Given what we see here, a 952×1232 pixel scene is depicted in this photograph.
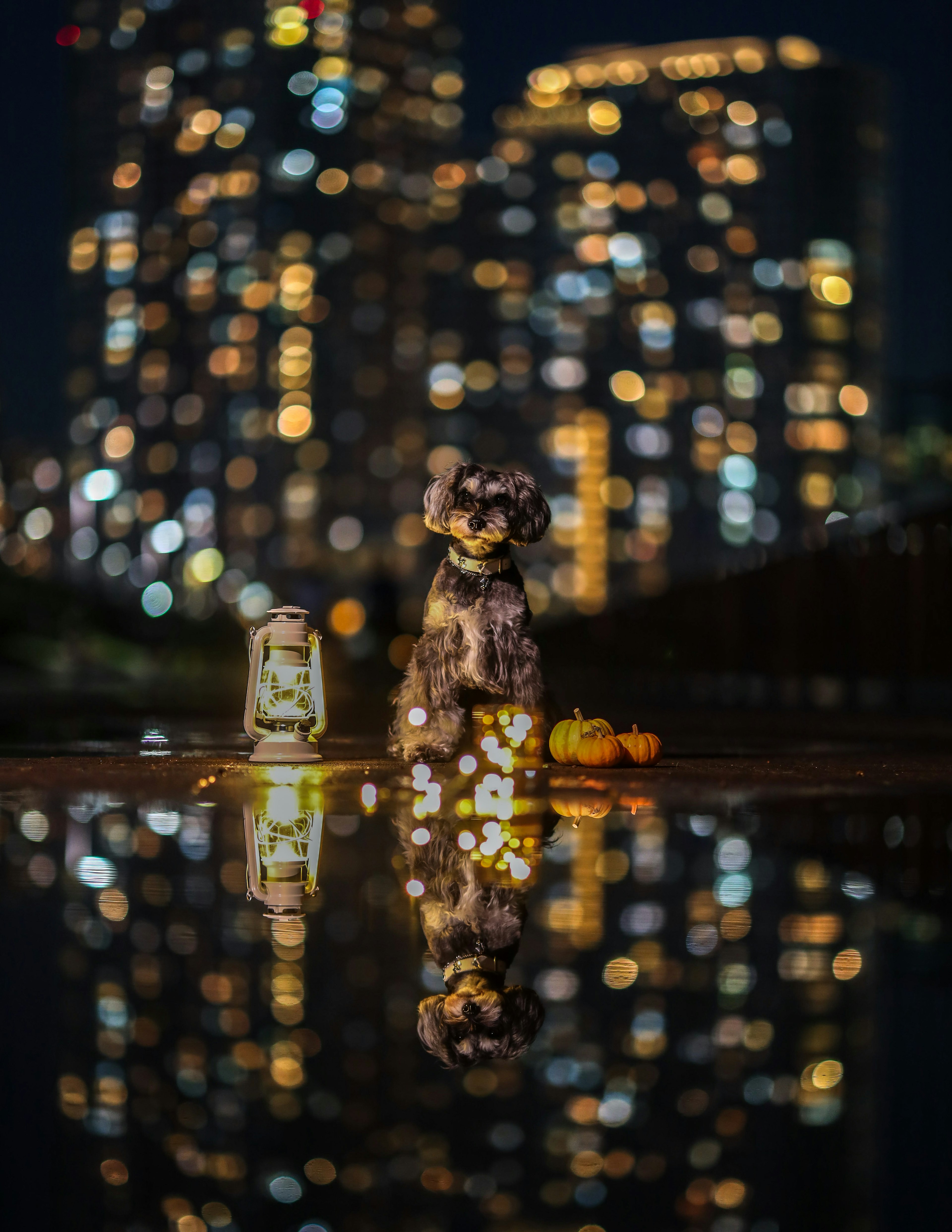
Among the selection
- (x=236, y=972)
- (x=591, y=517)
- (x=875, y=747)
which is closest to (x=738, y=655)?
(x=875, y=747)

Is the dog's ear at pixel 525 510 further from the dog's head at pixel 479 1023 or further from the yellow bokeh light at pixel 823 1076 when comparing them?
the yellow bokeh light at pixel 823 1076

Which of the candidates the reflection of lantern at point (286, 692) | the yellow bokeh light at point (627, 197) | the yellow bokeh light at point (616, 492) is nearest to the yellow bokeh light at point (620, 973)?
the reflection of lantern at point (286, 692)


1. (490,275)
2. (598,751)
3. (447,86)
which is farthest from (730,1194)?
(447,86)

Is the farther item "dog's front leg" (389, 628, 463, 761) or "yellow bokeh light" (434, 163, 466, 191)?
"yellow bokeh light" (434, 163, 466, 191)

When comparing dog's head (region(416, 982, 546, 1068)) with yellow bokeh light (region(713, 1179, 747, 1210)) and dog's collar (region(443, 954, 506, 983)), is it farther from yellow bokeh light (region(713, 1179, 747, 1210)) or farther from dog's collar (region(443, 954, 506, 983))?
yellow bokeh light (region(713, 1179, 747, 1210))

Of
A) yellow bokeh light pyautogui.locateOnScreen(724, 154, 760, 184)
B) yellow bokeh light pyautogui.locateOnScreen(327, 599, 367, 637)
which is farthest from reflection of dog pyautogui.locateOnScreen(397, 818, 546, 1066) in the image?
yellow bokeh light pyautogui.locateOnScreen(724, 154, 760, 184)

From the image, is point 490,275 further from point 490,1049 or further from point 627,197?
point 490,1049

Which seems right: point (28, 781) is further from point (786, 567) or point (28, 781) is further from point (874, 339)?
point (874, 339)
